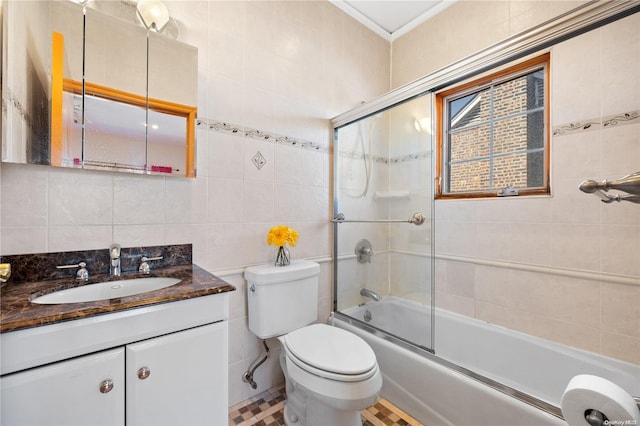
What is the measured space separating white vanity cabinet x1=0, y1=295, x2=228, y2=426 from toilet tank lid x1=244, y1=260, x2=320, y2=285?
43 cm

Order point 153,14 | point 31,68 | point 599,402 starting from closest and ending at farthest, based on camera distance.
Answer: 1. point 599,402
2. point 31,68
3. point 153,14

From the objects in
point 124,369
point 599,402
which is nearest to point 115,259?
point 124,369

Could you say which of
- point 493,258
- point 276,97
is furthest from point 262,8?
point 493,258

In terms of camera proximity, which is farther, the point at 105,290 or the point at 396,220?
the point at 396,220

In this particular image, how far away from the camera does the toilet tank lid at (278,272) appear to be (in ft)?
4.95

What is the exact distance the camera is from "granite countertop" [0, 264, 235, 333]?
0.75 metres

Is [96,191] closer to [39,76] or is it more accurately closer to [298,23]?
[39,76]

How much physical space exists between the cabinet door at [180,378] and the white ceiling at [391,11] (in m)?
2.33

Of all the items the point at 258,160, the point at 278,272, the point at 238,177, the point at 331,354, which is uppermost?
the point at 258,160

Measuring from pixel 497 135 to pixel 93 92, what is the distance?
2.25 meters

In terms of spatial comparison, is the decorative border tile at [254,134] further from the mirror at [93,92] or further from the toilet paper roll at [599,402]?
the toilet paper roll at [599,402]

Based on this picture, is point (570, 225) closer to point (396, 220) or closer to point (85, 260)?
point (396, 220)

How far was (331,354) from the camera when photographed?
1.26 m

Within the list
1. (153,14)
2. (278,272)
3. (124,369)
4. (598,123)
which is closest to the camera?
(124,369)
